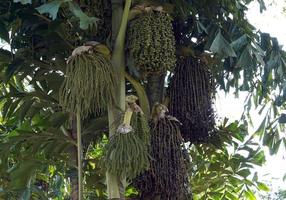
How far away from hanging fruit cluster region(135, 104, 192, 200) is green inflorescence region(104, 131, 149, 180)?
0.21 m

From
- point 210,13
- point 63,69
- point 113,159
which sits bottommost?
point 113,159

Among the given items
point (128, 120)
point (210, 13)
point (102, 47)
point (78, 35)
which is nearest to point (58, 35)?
point (78, 35)

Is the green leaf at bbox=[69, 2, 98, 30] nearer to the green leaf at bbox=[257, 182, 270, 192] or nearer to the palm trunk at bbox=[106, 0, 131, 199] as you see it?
the palm trunk at bbox=[106, 0, 131, 199]

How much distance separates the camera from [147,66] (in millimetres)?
2213

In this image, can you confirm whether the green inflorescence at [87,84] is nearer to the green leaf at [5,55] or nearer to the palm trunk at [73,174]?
the palm trunk at [73,174]

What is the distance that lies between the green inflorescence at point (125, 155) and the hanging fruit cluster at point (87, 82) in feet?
0.56

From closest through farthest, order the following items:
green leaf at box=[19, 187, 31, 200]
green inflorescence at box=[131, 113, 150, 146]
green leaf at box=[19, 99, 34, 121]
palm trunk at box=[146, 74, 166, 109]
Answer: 1. green inflorescence at box=[131, 113, 150, 146]
2. palm trunk at box=[146, 74, 166, 109]
3. green leaf at box=[19, 187, 31, 200]
4. green leaf at box=[19, 99, 34, 121]

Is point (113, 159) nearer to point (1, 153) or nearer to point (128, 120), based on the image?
point (128, 120)

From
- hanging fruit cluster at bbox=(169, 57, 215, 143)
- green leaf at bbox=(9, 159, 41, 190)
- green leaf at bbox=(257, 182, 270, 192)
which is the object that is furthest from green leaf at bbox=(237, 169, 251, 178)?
green leaf at bbox=(9, 159, 41, 190)

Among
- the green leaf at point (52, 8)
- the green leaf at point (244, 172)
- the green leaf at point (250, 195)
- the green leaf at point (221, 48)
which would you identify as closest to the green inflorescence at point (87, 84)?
the green leaf at point (52, 8)

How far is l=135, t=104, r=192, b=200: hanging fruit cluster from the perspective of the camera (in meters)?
2.31

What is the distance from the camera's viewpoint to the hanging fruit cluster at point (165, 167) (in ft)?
7.58

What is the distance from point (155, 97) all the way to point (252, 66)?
58 centimetres

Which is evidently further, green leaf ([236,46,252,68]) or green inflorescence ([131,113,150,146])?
green leaf ([236,46,252,68])
